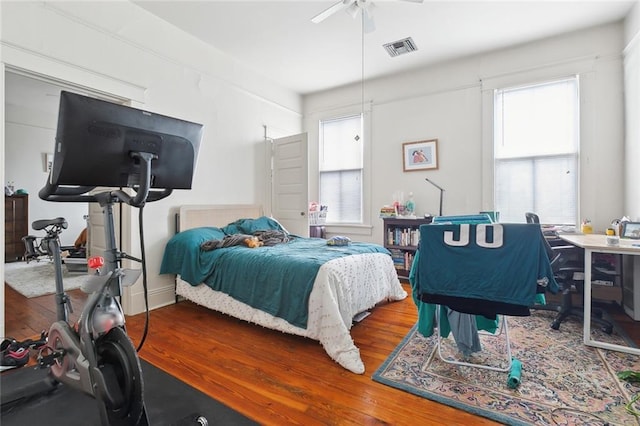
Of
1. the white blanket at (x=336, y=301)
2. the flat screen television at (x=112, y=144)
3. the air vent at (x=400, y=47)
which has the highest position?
the air vent at (x=400, y=47)

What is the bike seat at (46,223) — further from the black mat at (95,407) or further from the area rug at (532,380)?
the area rug at (532,380)

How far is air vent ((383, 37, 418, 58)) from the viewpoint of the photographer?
3.75 metres

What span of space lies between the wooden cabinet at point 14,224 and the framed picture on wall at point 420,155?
22.7ft

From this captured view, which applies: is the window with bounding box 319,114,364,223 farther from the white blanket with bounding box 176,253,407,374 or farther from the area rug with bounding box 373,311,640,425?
the area rug with bounding box 373,311,640,425

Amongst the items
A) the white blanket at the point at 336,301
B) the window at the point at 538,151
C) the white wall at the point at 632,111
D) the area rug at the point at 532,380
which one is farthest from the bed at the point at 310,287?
the white wall at the point at 632,111

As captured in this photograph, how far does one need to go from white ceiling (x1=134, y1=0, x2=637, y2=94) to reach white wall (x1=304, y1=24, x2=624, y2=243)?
0.21 meters

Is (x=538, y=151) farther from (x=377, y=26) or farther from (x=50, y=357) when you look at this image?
(x=50, y=357)

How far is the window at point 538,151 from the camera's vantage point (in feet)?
11.8

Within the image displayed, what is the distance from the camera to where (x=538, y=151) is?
3.75 metres

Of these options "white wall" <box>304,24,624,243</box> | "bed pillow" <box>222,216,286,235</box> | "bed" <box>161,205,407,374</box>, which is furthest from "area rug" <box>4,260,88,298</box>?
"white wall" <box>304,24,624,243</box>

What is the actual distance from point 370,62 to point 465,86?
1316mm

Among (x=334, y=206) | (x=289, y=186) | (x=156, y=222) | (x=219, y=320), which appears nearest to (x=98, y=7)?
(x=156, y=222)

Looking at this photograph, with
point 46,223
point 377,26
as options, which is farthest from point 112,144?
point 377,26

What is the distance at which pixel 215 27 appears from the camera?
3.48 m
